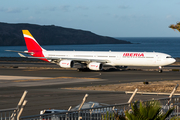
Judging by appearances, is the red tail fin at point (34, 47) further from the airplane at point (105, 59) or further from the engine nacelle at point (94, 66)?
the engine nacelle at point (94, 66)

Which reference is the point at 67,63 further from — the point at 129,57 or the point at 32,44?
the point at 32,44

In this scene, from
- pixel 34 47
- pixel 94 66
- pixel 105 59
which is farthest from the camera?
pixel 34 47

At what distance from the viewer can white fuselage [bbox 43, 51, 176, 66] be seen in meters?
55.1

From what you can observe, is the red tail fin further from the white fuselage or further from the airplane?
the white fuselage

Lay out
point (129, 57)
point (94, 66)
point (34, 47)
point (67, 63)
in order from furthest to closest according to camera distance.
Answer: point (34, 47), point (67, 63), point (94, 66), point (129, 57)

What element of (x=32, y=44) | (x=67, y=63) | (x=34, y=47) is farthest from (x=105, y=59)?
(x=32, y=44)

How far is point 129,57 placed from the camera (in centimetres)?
5675

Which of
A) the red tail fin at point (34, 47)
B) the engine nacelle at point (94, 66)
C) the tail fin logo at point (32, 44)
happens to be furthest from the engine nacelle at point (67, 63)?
the tail fin logo at point (32, 44)

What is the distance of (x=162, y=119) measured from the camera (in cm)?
878

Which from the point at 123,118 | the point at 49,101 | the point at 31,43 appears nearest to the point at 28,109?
the point at 49,101

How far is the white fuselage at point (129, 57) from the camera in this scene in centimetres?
5506

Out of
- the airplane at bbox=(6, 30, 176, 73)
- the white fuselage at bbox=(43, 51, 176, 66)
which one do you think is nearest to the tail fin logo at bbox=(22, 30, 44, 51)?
the airplane at bbox=(6, 30, 176, 73)

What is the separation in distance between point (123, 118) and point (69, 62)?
49.0 meters

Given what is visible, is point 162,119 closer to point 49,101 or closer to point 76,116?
point 76,116
